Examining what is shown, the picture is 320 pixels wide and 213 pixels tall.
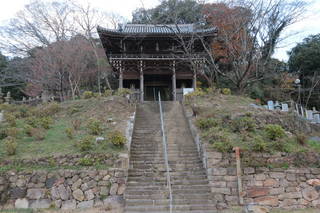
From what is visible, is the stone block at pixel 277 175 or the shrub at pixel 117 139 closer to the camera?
the stone block at pixel 277 175

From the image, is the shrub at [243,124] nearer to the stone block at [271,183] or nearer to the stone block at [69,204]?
the stone block at [271,183]

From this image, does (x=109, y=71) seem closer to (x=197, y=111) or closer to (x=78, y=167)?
(x=197, y=111)

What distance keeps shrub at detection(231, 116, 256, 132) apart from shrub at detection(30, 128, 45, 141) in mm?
7746

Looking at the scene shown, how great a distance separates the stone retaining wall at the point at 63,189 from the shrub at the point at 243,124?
16.0 ft

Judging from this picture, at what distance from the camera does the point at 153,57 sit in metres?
18.1

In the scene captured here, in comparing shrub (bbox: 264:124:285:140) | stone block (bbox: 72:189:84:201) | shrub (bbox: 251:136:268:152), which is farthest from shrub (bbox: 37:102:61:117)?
shrub (bbox: 264:124:285:140)

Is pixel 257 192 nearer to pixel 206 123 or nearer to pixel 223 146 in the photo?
pixel 223 146

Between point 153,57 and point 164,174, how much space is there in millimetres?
11826

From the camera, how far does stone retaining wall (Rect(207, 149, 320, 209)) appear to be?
288 inches

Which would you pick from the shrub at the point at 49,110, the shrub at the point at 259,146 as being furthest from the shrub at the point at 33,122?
the shrub at the point at 259,146

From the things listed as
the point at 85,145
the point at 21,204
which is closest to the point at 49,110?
the point at 85,145

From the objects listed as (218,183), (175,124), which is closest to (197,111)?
(175,124)

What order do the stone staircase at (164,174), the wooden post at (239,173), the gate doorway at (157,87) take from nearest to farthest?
the stone staircase at (164,174) < the wooden post at (239,173) < the gate doorway at (157,87)

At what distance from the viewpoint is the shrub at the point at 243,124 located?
937 centimetres
